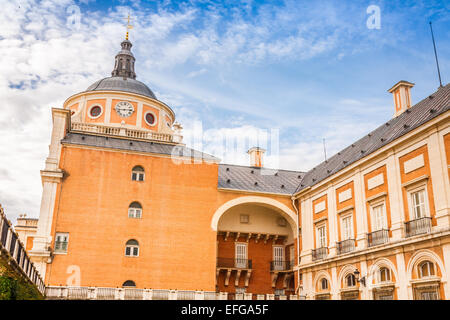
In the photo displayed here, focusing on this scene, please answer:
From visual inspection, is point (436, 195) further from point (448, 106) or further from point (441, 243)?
→ point (448, 106)

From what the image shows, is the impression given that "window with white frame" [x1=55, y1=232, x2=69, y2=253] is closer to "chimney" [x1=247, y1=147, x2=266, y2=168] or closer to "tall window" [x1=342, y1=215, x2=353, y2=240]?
"tall window" [x1=342, y1=215, x2=353, y2=240]

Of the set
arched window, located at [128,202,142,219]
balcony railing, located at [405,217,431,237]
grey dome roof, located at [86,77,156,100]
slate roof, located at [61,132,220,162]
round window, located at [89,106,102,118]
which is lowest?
balcony railing, located at [405,217,431,237]

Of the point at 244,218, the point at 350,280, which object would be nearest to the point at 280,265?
the point at 244,218

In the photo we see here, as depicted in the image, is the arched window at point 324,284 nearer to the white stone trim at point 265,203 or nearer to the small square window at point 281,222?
the white stone trim at point 265,203

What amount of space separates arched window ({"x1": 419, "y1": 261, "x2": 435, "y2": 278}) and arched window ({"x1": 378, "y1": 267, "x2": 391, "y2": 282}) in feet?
7.53

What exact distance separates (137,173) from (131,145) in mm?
2255

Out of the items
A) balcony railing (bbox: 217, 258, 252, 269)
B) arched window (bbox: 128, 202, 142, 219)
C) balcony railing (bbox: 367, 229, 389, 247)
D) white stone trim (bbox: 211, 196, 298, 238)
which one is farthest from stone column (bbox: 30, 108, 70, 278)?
balcony railing (bbox: 367, 229, 389, 247)

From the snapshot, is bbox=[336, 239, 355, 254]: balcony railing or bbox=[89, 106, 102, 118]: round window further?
bbox=[89, 106, 102, 118]: round window

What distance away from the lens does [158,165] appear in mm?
32250

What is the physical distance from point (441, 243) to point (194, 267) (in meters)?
16.1

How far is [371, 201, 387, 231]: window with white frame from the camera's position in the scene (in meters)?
24.2

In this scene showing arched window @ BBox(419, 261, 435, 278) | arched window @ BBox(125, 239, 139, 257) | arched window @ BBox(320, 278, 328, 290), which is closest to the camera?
arched window @ BBox(419, 261, 435, 278)
